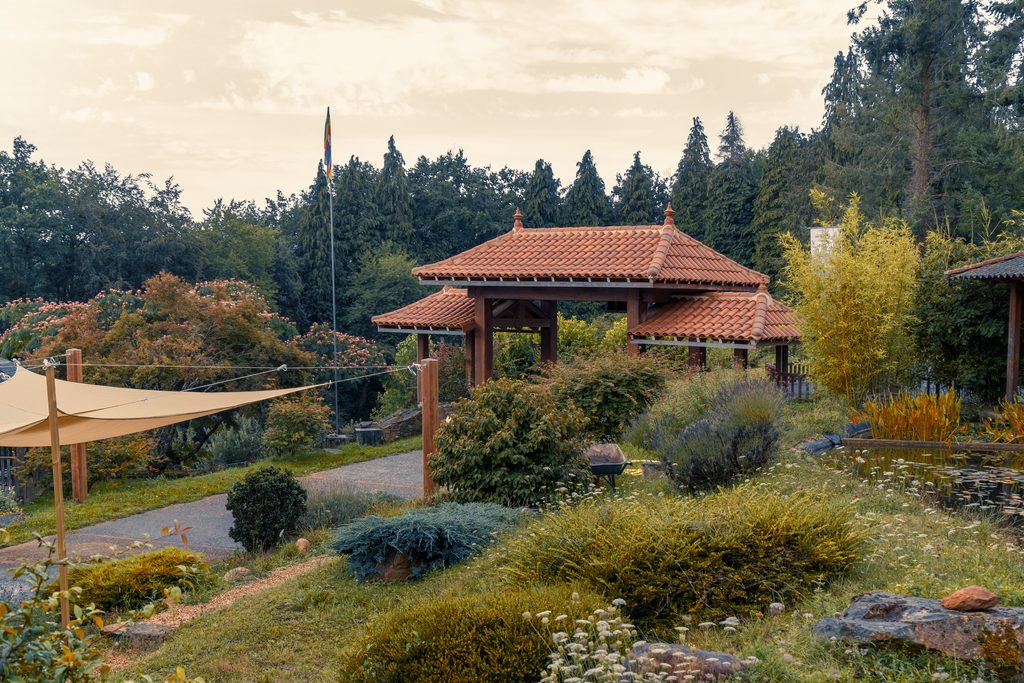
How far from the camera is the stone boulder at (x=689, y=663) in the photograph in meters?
4.41

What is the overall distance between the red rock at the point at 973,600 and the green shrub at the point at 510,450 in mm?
5142

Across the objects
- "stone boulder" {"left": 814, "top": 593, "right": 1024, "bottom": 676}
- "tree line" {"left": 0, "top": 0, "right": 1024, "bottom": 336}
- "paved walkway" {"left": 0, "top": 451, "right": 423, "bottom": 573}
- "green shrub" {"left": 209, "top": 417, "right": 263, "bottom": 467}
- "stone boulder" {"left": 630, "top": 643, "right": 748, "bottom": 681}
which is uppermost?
"tree line" {"left": 0, "top": 0, "right": 1024, "bottom": 336}

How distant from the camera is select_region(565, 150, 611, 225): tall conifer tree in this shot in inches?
1612

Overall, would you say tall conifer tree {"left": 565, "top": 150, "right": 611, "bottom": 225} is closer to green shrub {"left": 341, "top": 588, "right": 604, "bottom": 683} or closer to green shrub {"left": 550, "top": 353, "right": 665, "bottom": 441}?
green shrub {"left": 550, "top": 353, "right": 665, "bottom": 441}

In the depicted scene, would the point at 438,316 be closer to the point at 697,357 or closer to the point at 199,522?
the point at 697,357

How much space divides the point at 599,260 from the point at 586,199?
24.5 meters

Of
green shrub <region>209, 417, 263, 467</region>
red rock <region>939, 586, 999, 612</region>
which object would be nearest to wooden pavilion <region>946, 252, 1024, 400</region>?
red rock <region>939, 586, 999, 612</region>

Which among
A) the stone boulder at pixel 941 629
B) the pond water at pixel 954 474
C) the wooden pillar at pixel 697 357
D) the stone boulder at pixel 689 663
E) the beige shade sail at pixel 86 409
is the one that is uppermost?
the beige shade sail at pixel 86 409

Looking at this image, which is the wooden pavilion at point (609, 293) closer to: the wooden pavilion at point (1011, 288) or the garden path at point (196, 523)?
the wooden pavilion at point (1011, 288)

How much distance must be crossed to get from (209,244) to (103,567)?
101ft

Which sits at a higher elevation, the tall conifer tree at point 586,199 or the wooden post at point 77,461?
the tall conifer tree at point 586,199

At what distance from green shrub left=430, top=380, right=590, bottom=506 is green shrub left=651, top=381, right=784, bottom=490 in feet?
3.54

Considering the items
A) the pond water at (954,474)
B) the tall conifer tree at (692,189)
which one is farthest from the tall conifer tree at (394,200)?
the pond water at (954,474)

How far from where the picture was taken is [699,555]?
19.6 feet
